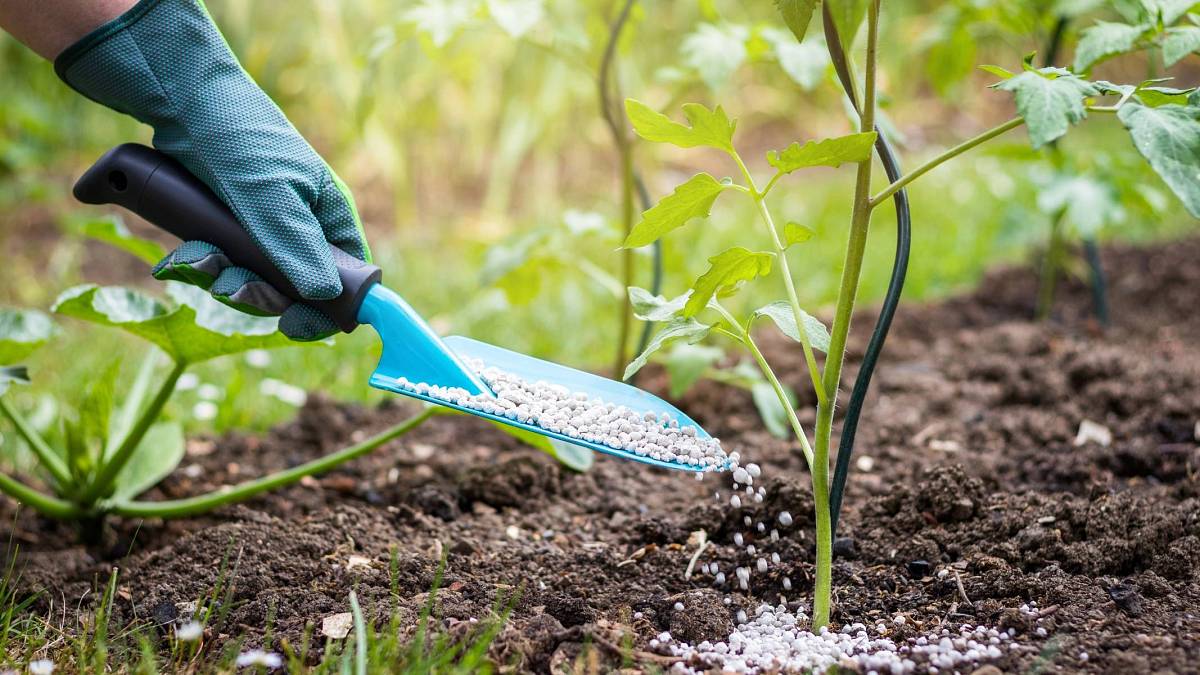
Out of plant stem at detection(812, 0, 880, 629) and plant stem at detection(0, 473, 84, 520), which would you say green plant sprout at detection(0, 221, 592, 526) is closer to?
plant stem at detection(0, 473, 84, 520)

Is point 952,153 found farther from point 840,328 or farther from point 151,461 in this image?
point 151,461

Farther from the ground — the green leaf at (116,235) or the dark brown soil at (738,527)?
the green leaf at (116,235)

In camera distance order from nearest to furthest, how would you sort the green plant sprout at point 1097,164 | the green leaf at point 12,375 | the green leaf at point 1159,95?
the green leaf at point 1159,95
the green plant sprout at point 1097,164
the green leaf at point 12,375

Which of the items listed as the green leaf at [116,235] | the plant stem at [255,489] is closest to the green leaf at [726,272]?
the plant stem at [255,489]

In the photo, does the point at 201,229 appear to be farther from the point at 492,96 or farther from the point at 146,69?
the point at 492,96

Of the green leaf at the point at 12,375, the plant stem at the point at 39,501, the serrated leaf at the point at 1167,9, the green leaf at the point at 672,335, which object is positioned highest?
the serrated leaf at the point at 1167,9

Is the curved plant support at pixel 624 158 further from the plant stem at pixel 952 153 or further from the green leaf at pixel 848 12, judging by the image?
the green leaf at pixel 848 12

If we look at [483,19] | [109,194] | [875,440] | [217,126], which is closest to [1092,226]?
[875,440]

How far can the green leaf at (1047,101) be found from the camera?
1.09 meters

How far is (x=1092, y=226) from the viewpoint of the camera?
7.48ft

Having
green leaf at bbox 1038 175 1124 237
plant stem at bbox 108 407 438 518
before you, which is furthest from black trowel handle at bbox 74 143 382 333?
green leaf at bbox 1038 175 1124 237

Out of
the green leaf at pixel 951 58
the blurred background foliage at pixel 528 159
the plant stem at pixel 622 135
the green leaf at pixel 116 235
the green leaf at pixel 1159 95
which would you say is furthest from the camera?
the green leaf at pixel 951 58

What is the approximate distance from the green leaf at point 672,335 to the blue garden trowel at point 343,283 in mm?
186

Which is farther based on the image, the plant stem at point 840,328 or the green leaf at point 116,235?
the green leaf at point 116,235
